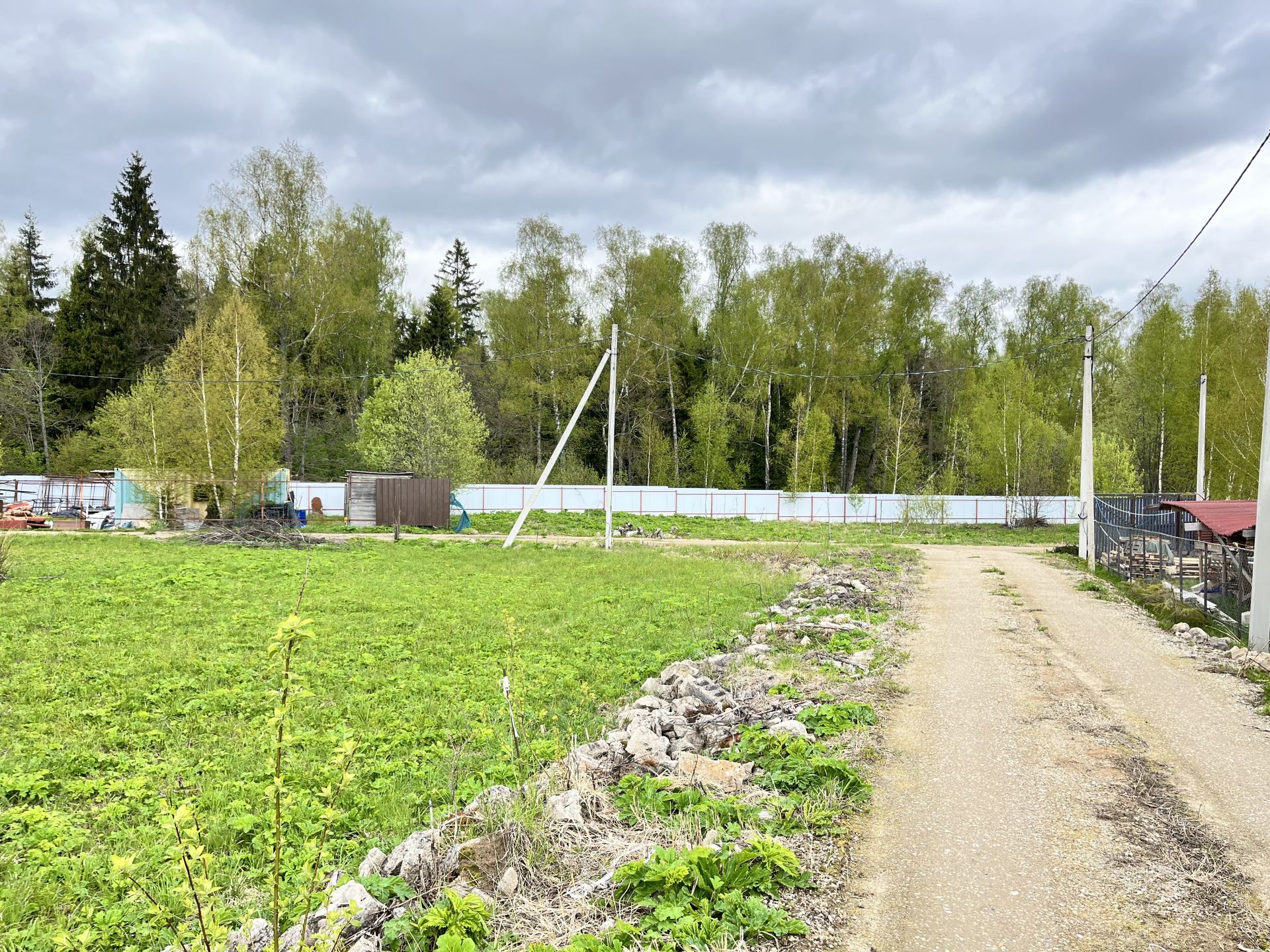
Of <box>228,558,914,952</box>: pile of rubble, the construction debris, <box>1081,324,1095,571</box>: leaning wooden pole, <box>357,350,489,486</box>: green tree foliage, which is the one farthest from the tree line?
<box>228,558,914,952</box>: pile of rubble

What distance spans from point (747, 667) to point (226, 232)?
39.7 metres

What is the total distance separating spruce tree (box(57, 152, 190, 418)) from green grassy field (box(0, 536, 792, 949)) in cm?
3136

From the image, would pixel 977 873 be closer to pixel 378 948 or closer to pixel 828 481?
pixel 378 948

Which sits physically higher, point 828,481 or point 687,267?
point 687,267

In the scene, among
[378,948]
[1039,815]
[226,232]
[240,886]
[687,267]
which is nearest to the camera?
[378,948]

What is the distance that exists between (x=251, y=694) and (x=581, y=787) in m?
4.30

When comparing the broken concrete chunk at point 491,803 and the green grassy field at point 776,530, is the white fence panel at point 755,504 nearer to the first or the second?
the green grassy field at point 776,530

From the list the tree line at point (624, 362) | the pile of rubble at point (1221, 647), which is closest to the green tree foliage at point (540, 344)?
the tree line at point (624, 362)

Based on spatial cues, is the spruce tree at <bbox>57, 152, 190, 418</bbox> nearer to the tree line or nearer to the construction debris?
the tree line

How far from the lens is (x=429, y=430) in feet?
112

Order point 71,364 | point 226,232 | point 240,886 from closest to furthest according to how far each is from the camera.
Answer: point 240,886 < point 226,232 < point 71,364

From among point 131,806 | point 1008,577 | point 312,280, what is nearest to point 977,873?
point 131,806

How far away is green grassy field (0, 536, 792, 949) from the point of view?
4332 mm

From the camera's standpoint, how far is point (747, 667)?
8.45m
